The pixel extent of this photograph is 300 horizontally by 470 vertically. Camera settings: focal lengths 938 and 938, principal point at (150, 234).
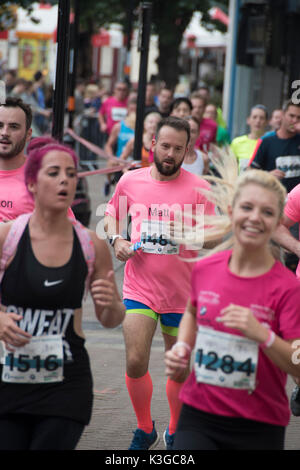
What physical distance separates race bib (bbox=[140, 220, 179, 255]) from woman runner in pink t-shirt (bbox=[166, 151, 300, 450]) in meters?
1.62

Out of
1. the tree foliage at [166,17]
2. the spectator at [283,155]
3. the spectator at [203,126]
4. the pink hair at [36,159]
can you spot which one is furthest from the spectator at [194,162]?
the tree foliage at [166,17]

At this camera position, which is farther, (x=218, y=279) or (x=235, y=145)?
(x=235, y=145)

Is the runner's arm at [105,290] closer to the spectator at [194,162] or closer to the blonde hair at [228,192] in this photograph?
the blonde hair at [228,192]

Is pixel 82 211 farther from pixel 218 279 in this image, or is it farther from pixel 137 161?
pixel 218 279

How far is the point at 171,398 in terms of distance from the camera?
532cm

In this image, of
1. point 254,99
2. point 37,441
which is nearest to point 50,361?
point 37,441

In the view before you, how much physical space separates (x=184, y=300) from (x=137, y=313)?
10.9 inches

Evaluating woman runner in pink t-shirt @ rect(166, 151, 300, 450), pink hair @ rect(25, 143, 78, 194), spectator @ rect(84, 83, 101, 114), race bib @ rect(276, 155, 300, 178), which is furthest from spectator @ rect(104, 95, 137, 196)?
spectator @ rect(84, 83, 101, 114)

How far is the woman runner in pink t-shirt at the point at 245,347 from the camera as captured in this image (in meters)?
3.54

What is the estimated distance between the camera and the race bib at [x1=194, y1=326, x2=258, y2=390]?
355 cm

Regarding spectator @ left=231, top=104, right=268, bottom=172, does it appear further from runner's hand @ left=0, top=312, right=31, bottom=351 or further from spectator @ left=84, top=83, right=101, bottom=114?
spectator @ left=84, top=83, right=101, bottom=114

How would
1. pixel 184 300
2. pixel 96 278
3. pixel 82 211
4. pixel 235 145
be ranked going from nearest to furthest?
pixel 96 278 < pixel 184 300 < pixel 235 145 < pixel 82 211

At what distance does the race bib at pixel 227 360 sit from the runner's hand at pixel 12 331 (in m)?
0.69

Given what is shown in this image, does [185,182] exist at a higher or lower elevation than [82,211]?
higher
